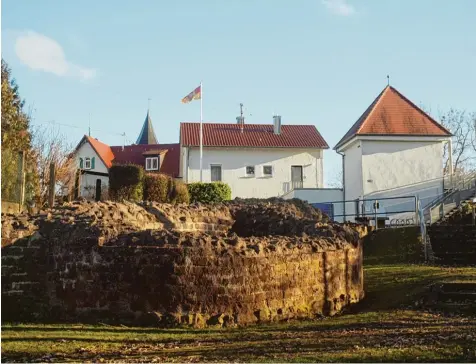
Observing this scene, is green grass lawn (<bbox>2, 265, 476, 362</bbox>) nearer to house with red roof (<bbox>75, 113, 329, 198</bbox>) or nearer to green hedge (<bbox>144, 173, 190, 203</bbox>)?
green hedge (<bbox>144, 173, 190, 203</bbox>)

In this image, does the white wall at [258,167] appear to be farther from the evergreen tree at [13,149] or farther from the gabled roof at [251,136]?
the evergreen tree at [13,149]

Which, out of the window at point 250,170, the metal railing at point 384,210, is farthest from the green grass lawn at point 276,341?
the window at point 250,170

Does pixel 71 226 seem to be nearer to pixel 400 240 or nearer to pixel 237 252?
pixel 237 252

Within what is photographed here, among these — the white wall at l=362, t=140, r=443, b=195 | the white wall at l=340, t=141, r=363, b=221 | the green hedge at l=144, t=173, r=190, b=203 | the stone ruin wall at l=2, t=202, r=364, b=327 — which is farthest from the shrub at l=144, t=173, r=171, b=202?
the stone ruin wall at l=2, t=202, r=364, b=327

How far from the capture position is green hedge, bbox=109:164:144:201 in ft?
90.7

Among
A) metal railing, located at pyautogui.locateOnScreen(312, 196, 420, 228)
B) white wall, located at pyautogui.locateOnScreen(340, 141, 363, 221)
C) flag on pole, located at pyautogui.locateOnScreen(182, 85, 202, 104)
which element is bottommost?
metal railing, located at pyautogui.locateOnScreen(312, 196, 420, 228)

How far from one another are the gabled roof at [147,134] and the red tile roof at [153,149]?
57.0 ft

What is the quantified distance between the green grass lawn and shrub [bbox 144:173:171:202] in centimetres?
1692

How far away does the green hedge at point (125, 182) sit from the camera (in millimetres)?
27636

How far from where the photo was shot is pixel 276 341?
9.41 metres

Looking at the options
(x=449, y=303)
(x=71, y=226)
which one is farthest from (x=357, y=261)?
(x=71, y=226)

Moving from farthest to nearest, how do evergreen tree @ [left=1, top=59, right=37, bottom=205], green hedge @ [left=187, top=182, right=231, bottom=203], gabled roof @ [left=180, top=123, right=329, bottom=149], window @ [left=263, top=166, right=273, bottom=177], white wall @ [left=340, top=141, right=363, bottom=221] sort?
1. window @ [left=263, top=166, right=273, bottom=177]
2. gabled roof @ [left=180, top=123, right=329, bottom=149]
3. green hedge @ [left=187, top=182, right=231, bottom=203]
4. white wall @ [left=340, top=141, right=363, bottom=221]
5. evergreen tree @ [left=1, top=59, right=37, bottom=205]

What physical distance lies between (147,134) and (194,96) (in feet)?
105

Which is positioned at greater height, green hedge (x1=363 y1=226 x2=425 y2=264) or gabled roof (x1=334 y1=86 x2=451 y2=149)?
gabled roof (x1=334 y1=86 x2=451 y2=149)
